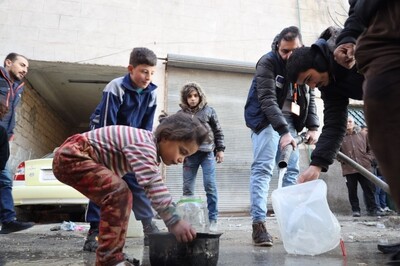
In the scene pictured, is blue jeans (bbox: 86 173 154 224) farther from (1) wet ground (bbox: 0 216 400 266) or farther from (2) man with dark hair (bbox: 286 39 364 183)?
(2) man with dark hair (bbox: 286 39 364 183)

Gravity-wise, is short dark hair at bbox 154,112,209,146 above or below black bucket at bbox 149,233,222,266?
above

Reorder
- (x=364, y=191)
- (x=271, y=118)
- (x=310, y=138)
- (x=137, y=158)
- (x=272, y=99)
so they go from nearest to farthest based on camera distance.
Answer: (x=137, y=158), (x=271, y=118), (x=272, y=99), (x=310, y=138), (x=364, y=191)

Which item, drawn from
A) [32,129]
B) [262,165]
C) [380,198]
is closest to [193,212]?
[262,165]

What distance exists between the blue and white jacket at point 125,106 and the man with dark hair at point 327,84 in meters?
1.48

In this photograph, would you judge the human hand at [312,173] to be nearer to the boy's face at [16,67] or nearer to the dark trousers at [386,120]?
the dark trousers at [386,120]

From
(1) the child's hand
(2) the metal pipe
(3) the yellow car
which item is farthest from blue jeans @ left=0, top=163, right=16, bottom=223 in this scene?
(2) the metal pipe

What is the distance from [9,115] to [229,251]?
10.0 ft

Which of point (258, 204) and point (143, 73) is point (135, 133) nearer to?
point (143, 73)

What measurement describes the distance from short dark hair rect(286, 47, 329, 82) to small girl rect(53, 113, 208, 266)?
0.73 meters

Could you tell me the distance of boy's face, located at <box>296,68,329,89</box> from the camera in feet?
7.91

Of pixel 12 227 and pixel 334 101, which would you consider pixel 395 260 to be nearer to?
pixel 334 101

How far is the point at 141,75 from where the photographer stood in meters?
3.33

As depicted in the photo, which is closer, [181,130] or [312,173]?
[181,130]

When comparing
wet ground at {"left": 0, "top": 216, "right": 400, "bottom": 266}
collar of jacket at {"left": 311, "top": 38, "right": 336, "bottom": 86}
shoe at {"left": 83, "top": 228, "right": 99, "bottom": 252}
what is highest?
collar of jacket at {"left": 311, "top": 38, "right": 336, "bottom": 86}
